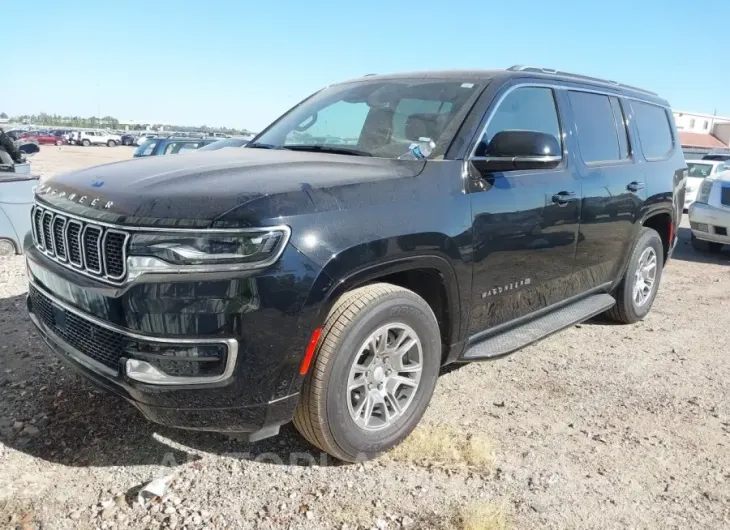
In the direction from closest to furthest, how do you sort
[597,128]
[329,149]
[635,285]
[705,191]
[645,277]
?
[329,149], [597,128], [635,285], [645,277], [705,191]

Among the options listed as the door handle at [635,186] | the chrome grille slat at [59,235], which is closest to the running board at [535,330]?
the door handle at [635,186]

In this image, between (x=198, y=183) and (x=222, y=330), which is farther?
(x=198, y=183)

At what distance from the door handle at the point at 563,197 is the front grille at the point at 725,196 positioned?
6.36 metres

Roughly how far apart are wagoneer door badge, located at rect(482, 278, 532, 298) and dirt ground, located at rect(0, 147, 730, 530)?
2.40ft

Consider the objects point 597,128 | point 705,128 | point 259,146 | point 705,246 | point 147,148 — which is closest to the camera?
point 259,146

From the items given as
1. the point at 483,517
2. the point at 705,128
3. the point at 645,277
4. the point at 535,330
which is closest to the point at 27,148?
the point at 535,330

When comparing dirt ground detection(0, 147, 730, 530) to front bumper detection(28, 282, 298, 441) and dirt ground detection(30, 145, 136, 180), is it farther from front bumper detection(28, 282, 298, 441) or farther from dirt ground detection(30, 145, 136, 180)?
dirt ground detection(30, 145, 136, 180)

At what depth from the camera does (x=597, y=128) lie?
444 centimetres

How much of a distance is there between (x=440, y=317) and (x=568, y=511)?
1.10 metres

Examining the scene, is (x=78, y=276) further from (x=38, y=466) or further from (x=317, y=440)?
(x=317, y=440)

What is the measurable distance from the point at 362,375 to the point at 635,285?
3.38 m

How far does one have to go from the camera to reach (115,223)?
244 cm

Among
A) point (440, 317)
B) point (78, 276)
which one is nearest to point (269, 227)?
point (78, 276)

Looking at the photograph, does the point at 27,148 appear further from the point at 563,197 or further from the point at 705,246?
the point at 705,246
